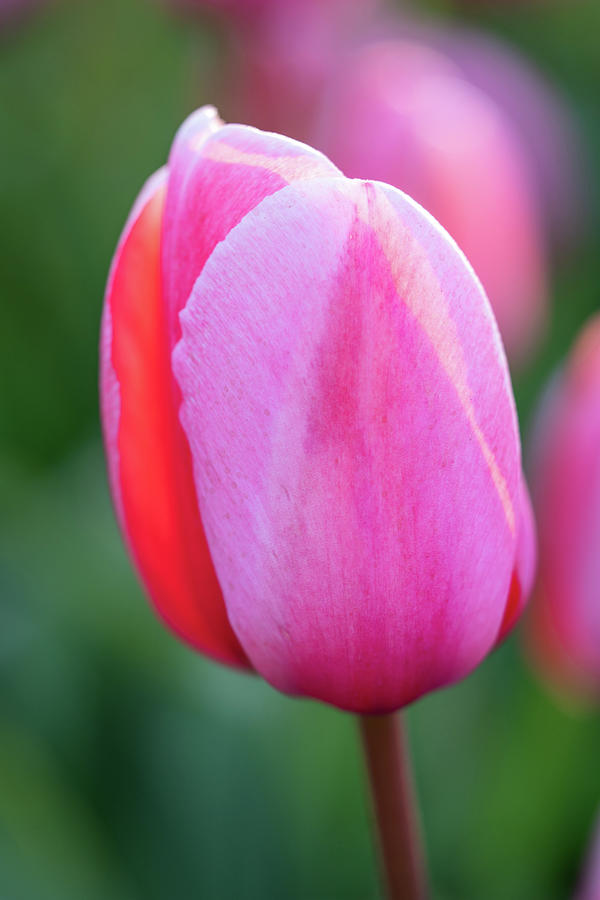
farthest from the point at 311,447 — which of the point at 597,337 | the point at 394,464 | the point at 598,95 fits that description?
the point at 598,95

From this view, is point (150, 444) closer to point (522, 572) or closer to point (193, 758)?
point (522, 572)

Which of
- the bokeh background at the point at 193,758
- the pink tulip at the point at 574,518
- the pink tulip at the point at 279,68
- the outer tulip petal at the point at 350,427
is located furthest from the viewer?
the pink tulip at the point at 279,68

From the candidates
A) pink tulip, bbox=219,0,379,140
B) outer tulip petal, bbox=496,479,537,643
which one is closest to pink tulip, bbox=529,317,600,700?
outer tulip petal, bbox=496,479,537,643

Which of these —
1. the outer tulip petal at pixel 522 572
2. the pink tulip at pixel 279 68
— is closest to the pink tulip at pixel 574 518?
the outer tulip petal at pixel 522 572

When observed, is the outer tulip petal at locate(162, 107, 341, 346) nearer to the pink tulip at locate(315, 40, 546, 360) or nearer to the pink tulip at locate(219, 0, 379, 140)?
the pink tulip at locate(315, 40, 546, 360)

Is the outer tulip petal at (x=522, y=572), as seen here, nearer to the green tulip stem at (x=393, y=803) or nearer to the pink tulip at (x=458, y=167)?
the green tulip stem at (x=393, y=803)
